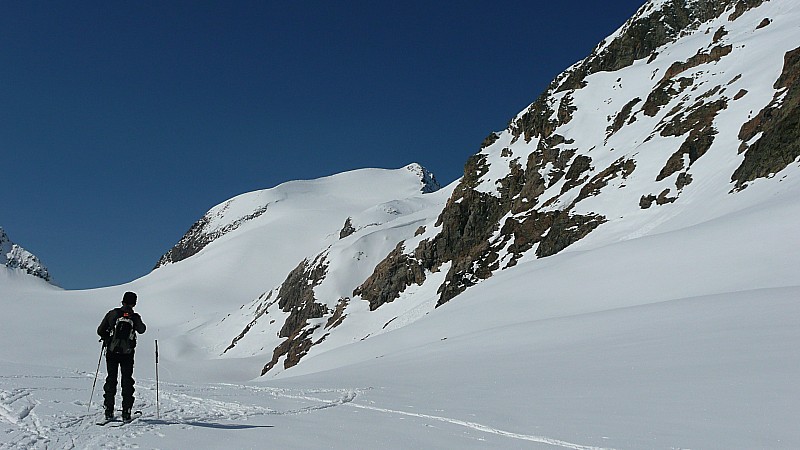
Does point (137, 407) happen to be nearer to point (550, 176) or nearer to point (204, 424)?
point (204, 424)

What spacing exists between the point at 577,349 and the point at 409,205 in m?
121

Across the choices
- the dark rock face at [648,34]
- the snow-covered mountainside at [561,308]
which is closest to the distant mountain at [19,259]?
the snow-covered mountainside at [561,308]

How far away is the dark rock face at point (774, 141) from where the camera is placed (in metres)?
28.6

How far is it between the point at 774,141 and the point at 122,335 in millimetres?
31928

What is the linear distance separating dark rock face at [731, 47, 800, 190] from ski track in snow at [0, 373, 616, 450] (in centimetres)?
2609

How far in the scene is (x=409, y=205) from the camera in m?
134

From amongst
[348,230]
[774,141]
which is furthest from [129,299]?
[348,230]

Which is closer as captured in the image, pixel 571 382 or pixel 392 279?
pixel 571 382

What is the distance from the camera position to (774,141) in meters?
29.8

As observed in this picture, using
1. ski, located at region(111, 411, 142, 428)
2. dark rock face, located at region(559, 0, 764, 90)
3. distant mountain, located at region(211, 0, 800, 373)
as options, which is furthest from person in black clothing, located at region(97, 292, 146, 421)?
dark rock face, located at region(559, 0, 764, 90)

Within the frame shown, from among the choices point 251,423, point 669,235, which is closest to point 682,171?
point 669,235

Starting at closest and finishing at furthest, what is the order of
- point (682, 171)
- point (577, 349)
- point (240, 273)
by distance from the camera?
point (577, 349)
point (682, 171)
point (240, 273)

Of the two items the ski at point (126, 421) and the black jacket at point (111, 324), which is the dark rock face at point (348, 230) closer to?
the black jacket at point (111, 324)

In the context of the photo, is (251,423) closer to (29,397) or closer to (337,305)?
(29,397)
